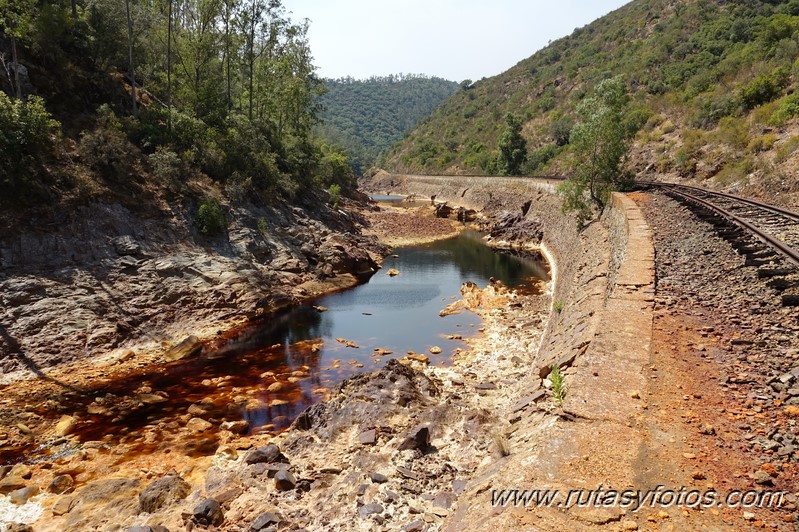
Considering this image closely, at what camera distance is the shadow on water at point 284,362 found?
14695 mm

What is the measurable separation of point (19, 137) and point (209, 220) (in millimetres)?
9298

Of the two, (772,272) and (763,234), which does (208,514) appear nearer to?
(772,272)

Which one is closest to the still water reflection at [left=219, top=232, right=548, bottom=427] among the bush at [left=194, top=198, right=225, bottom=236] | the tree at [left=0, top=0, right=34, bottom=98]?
the bush at [left=194, top=198, right=225, bottom=236]

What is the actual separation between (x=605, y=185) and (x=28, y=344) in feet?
107

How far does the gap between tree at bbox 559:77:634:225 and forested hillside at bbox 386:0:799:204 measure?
211 inches

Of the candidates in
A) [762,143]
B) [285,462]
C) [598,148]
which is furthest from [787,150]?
[285,462]

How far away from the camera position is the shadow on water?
14695 millimetres

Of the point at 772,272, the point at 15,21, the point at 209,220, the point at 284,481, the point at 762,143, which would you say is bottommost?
the point at 284,481

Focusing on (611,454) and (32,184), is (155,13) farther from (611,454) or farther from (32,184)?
(611,454)

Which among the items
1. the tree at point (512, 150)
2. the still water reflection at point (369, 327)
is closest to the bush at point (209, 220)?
the still water reflection at point (369, 327)

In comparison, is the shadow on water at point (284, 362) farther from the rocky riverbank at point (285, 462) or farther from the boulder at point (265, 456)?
the boulder at point (265, 456)

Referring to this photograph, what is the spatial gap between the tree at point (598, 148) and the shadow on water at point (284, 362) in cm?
619

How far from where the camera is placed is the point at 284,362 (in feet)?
63.6

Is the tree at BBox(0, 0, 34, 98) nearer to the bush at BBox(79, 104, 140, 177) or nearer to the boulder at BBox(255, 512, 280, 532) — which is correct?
the bush at BBox(79, 104, 140, 177)
